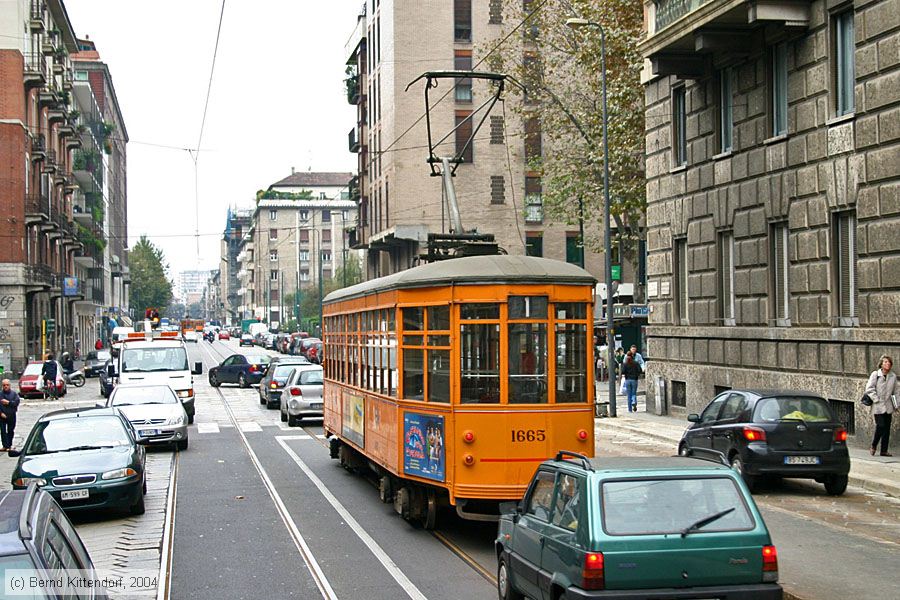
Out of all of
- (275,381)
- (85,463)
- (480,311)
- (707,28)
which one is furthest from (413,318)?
(275,381)

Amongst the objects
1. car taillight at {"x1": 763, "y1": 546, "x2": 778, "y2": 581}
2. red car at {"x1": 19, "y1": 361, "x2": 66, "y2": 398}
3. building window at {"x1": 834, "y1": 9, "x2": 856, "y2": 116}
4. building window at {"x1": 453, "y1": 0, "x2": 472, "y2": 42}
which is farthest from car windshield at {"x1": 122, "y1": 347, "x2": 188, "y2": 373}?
building window at {"x1": 453, "y1": 0, "x2": 472, "y2": 42}

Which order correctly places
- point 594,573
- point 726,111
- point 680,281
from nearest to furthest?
point 594,573, point 726,111, point 680,281

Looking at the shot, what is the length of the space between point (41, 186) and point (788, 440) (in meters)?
53.4

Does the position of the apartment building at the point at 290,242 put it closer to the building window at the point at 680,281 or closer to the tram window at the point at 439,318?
the building window at the point at 680,281

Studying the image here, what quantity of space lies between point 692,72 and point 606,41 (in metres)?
9.71

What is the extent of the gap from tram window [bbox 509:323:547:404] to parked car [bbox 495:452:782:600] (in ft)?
13.8

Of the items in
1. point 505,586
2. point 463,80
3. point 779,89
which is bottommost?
point 505,586

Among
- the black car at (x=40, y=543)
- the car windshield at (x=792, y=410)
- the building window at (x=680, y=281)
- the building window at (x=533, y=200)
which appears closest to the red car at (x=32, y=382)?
the building window at (x=533, y=200)

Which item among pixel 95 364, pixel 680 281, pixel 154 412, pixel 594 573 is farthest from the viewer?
pixel 95 364

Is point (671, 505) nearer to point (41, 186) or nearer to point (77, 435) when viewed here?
point (77, 435)

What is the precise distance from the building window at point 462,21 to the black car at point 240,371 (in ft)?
62.9

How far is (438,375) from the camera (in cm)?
1291

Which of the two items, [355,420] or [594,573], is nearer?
[594,573]

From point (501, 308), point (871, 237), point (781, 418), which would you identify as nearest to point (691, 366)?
point (871, 237)
